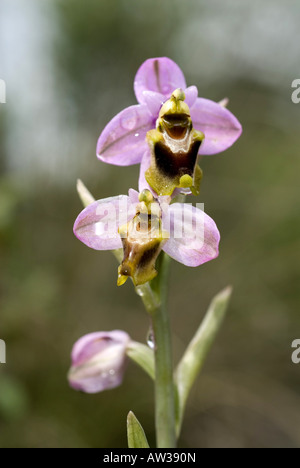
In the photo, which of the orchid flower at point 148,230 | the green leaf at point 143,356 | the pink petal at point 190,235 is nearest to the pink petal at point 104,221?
the orchid flower at point 148,230

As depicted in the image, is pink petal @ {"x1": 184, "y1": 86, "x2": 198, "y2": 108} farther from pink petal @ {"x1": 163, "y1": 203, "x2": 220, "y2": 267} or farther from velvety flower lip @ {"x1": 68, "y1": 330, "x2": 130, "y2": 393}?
velvety flower lip @ {"x1": 68, "y1": 330, "x2": 130, "y2": 393}

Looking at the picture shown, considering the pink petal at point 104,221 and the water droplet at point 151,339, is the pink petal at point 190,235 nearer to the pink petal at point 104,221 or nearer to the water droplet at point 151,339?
the pink petal at point 104,221

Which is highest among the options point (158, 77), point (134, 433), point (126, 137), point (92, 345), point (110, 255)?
point (110, 255)

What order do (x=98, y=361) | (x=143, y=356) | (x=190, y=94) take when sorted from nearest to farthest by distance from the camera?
(x=190, y=94) → (x=143, y=356) → (x=98, y=361)

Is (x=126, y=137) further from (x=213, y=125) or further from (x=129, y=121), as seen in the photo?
(x=213, y=125)

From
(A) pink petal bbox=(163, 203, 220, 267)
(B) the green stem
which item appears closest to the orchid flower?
(A) pink petal bbox=(163, 203, 220, 267)

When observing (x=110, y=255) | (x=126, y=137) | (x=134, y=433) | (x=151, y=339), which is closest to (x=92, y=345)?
(x=151, y=339)

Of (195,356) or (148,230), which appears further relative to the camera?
(195,356)

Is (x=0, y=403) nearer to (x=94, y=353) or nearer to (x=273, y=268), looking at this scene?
(x=94, y=353)
